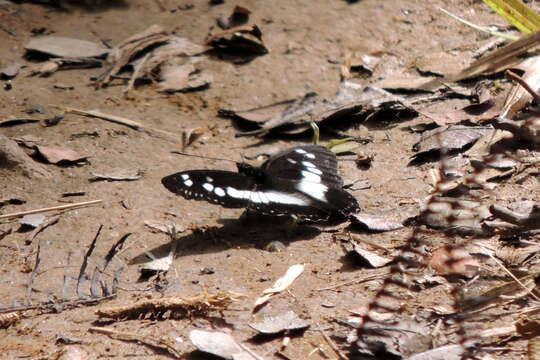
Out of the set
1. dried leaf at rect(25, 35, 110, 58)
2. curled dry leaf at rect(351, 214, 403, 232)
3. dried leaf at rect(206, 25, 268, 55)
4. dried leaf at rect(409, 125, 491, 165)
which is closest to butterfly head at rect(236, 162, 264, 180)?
curled dry leaf at rect(351, 214, 403, 232)

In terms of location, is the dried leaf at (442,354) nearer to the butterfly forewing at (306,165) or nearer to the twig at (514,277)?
the twig at (514,277)

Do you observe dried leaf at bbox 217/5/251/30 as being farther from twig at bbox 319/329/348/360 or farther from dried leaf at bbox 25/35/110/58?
twig at bbox 319/329/348/360

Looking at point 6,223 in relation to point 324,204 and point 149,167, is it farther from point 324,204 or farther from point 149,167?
point 324,204

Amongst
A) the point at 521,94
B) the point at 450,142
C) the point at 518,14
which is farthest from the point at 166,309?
the point at 518,14

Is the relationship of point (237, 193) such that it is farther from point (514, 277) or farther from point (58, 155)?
point (514, 277)

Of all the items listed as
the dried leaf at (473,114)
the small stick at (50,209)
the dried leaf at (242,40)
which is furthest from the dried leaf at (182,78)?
the dried leaf at (473,114)
